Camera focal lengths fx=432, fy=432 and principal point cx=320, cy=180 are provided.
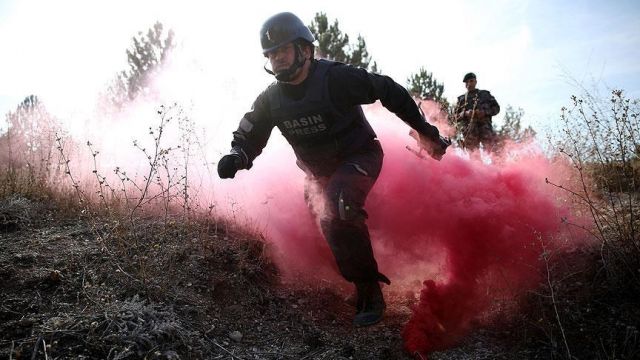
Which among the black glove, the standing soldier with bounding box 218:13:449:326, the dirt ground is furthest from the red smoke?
the black glove

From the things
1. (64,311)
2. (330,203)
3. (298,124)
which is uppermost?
(298,124)

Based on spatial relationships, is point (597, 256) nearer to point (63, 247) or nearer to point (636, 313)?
point (636, 313)

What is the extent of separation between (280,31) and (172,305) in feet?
6.87

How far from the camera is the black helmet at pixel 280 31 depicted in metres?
3.28

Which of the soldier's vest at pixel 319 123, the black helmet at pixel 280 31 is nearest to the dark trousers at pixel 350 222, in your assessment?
the soldier's vest at pixel 319 123

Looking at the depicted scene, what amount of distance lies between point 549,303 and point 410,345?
3.12 feet

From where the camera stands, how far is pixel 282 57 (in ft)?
10.8

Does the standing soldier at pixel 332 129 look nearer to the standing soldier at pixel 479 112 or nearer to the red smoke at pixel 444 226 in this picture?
the red smoke at pixel 444 226

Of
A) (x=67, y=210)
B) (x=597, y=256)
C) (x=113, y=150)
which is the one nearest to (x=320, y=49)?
(x=113, y=150)

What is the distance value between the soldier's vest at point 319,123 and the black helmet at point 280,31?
280 millimetres

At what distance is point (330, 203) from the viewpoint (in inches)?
118

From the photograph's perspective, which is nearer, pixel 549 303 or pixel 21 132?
pixel 549 303

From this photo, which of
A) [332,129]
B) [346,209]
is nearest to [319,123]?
[332,129]

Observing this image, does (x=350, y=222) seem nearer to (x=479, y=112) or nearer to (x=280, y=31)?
(x=280, y=31)
